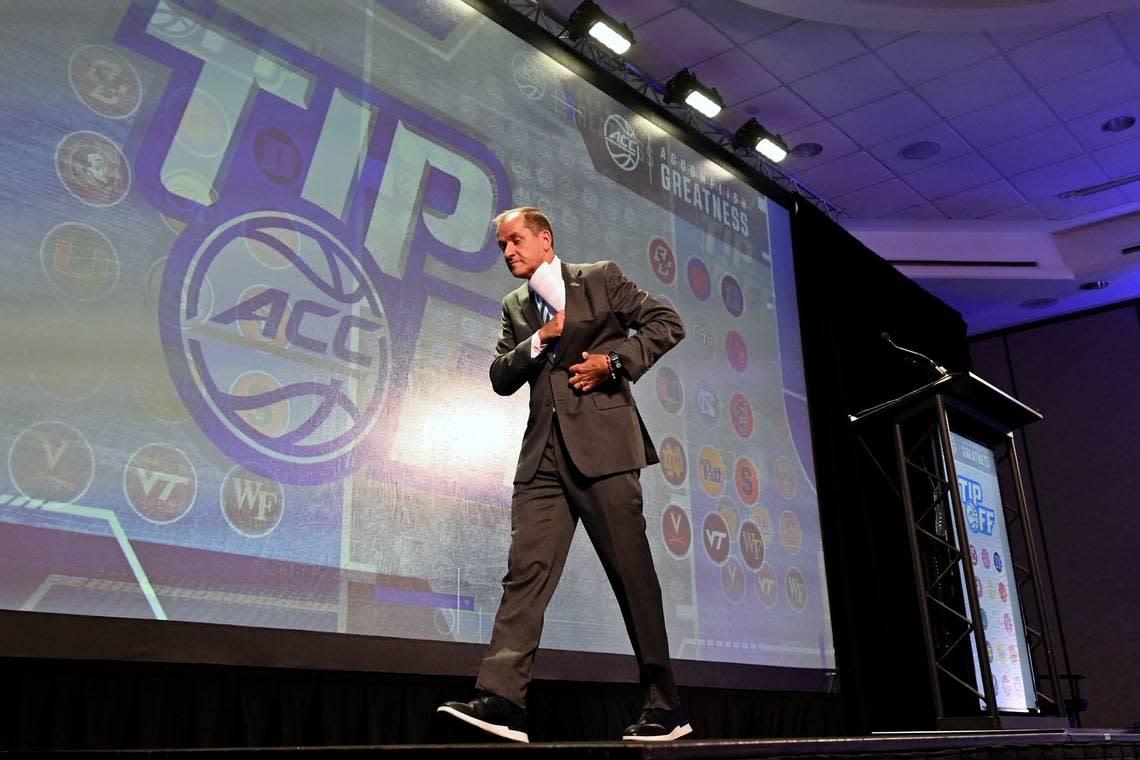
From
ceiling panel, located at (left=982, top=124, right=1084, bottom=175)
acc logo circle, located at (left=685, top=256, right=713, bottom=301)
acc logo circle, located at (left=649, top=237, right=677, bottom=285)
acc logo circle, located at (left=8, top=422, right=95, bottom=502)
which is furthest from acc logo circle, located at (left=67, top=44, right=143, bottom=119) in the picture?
ceiling panel, located at (left=982, top=124, right=1084, bottom=175)

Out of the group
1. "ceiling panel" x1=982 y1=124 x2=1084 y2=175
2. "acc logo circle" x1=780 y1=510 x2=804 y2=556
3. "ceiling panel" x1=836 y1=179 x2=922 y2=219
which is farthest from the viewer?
"ceiling panel" x1=836 y1=179 x2=922 y2=219

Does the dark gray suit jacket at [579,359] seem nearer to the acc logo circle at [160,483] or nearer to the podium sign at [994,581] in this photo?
the acc logo circle at [160,483]

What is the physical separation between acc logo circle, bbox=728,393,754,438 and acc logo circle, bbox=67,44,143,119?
116 inches

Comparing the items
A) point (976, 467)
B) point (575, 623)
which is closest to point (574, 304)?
point (575, 623)

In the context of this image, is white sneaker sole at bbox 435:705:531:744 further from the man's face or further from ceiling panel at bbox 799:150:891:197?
ceiling panel at bbox 799:150:891:197

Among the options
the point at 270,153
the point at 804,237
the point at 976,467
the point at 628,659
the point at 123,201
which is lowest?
the point at 628,659

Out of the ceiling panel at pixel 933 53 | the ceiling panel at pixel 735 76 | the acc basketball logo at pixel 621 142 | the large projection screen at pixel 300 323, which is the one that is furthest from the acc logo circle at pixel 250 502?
the ceiling panel at pixel 933 53

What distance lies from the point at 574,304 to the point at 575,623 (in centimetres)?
168

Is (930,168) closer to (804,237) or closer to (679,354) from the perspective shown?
(804,237)

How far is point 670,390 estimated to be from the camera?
14.5ft

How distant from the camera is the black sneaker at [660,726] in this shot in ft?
6.57

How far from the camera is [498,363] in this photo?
233 cm

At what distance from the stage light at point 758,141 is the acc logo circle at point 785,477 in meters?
1.82

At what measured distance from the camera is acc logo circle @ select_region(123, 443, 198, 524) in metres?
2.57
